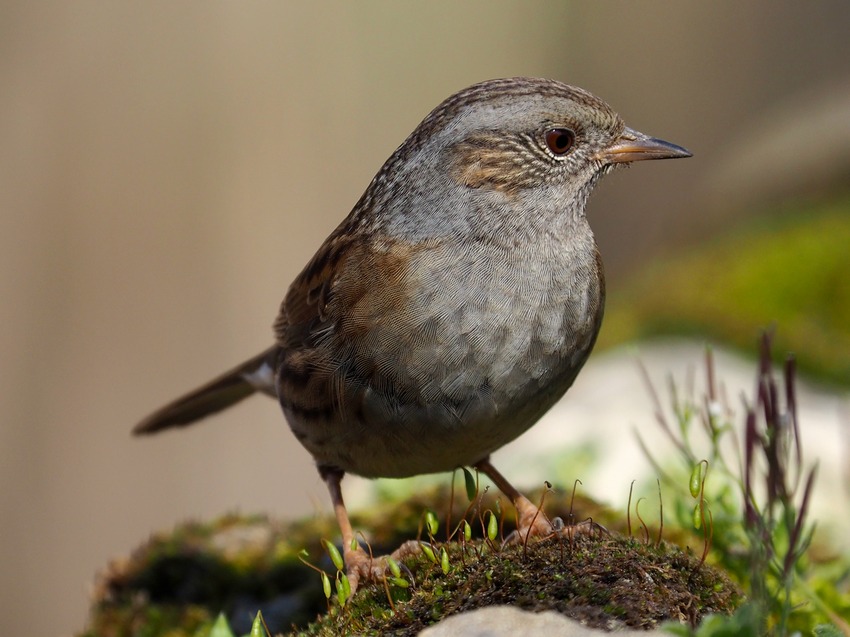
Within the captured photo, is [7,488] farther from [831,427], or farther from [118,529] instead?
[831,427]

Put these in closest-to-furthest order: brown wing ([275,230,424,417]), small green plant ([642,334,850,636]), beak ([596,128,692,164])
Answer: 1. small green plant ([642,334,850,636])
2. brown wing ([275,230,424,417])
3. beak ([596,128,692,164])

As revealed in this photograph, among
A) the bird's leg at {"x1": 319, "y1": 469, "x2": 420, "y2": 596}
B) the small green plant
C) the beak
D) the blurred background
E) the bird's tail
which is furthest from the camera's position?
the blurred background

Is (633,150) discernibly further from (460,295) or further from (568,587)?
(568,587)

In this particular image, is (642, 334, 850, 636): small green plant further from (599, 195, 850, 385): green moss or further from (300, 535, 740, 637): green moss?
(599, 195, 850, 385): green moss

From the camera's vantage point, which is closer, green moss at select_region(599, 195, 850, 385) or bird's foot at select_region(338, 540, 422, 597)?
bird's foot at select_region(338, 540, 422, 597)

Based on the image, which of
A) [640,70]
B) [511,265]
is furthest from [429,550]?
[640,70]

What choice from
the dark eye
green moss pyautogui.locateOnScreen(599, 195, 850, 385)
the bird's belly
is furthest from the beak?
green moss pyautogui.locateOnScreen(599, 195, 850, 385)

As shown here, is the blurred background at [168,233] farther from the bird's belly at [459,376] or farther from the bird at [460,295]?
the bird's belly at [459,376]

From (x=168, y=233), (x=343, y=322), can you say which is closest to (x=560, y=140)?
(x=343, y=322)

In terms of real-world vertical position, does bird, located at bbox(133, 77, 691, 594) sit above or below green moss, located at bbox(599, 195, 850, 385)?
above
